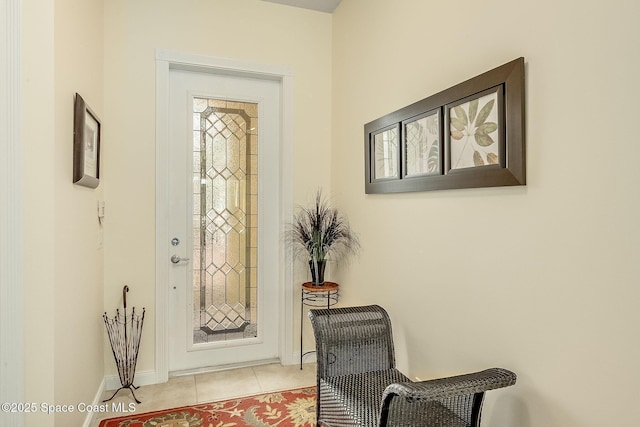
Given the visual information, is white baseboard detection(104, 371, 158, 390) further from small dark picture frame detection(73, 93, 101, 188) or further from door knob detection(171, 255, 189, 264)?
small dark picture frame detection(73, 93, 101, 188)

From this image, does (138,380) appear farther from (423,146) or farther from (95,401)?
(423,146)

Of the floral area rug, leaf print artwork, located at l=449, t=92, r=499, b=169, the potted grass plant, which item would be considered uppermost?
leaf print artwork, located at l=449, t=92, r=499, b=169

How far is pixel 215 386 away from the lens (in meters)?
2.73

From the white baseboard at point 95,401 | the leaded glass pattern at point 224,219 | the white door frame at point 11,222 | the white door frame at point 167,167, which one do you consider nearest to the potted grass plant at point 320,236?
the white door frame at point 167,167

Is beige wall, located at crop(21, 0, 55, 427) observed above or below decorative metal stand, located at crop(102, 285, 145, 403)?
above

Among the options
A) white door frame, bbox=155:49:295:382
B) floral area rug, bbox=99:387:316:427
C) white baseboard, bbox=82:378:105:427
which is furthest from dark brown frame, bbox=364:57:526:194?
white baseboard, bbox=82:378:105:427

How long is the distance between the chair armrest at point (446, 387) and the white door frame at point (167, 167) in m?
1.80

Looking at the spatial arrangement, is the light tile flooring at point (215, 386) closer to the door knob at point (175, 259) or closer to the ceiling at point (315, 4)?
the door knob at point (175, 259)

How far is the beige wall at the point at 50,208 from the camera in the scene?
5.33ft

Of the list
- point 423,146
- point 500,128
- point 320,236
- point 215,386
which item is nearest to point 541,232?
point 500,128

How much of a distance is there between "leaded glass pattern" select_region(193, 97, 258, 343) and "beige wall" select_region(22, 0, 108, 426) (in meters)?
1.02

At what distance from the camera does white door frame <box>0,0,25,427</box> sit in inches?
62.9

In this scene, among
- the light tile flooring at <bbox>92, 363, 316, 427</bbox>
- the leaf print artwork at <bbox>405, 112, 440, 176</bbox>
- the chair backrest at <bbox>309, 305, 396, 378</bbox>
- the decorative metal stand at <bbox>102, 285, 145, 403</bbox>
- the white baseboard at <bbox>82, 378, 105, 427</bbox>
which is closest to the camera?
the leaf print artwork at <bbox>405, 112, 440, 176</bbox>

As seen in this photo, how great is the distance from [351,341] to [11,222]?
64.2 inches
